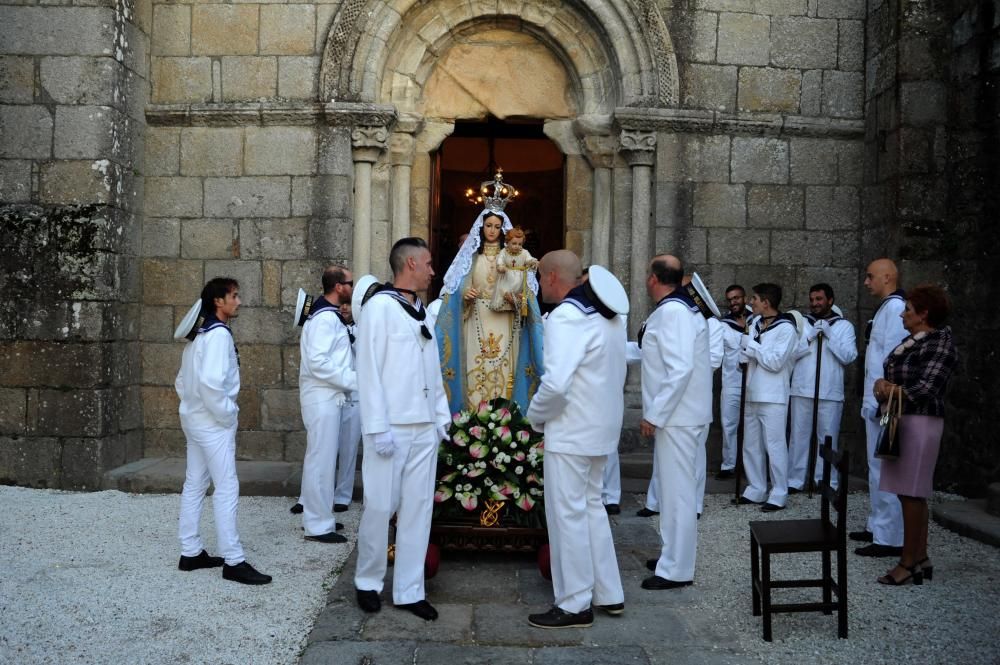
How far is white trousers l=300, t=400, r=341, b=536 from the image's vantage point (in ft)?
20.1

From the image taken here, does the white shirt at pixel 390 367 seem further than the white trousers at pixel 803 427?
No

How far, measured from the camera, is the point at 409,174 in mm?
8836

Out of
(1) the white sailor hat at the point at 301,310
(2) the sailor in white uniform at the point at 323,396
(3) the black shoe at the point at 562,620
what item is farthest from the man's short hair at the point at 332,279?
(3) the black shoe at the point at 562,620

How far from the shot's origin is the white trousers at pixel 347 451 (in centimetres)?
717

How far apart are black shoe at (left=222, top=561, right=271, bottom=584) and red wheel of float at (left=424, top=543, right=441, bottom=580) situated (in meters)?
0.92

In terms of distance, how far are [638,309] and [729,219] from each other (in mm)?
1239

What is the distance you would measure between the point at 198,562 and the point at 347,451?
201 centimetres

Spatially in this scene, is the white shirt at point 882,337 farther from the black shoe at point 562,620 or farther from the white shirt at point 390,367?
the white shirt at point 390,367

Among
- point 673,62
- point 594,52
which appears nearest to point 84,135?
point 594,52

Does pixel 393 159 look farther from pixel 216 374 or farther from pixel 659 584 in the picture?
pixel 659 584

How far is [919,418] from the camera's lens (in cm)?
517

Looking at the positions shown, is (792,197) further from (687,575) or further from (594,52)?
(687,575)

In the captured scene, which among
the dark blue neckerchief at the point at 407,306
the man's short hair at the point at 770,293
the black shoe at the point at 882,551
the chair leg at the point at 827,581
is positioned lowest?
the black shoe at the point at 882,551

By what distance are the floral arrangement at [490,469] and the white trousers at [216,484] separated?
1.21 m
